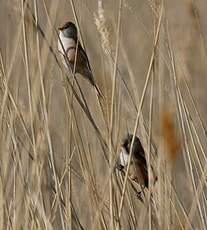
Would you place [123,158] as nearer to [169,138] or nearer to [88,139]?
[88,139]

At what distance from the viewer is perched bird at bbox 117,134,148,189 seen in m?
2.11

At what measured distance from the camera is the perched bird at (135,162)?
211 cm

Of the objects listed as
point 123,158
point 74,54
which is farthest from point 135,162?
point 74,54

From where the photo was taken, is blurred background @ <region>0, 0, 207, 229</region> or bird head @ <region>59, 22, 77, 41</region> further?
bird head @ <region>59, 22, 77, 41</region>

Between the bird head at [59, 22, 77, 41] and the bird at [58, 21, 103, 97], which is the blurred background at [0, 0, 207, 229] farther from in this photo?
the bird head at [59, 22, 77, 41]

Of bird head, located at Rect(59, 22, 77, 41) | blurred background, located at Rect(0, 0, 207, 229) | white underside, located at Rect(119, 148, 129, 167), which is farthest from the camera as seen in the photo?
bird head, located at Rect(59, 22, 77, 41)

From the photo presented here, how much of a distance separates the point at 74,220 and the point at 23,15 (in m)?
0.45

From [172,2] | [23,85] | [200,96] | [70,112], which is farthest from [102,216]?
[172,2]

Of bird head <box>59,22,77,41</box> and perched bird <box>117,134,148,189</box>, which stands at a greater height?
bird head <box>59,22,77,41</box>

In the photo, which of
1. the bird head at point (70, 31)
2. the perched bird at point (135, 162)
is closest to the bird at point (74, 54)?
the bird head at point (70, 31)

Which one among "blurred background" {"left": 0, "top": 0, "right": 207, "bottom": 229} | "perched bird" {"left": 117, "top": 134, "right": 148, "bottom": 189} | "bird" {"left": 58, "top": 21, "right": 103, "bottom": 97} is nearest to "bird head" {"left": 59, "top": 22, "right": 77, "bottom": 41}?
"bird" {"left": 58, "top": 21, "right": 103, "bottom": 97}

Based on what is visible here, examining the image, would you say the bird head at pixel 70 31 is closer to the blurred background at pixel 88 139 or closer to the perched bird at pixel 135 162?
the blurred background at pixel 88 139

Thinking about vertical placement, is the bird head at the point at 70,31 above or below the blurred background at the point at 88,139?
above

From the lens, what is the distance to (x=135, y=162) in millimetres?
2123
